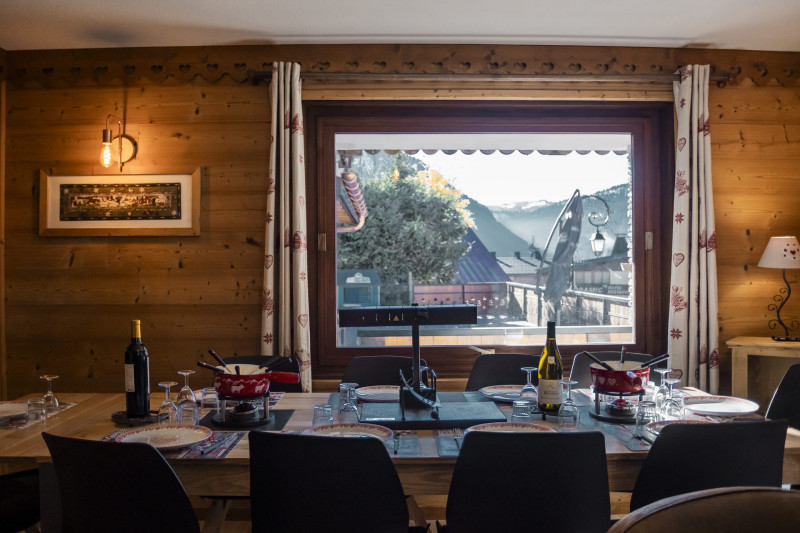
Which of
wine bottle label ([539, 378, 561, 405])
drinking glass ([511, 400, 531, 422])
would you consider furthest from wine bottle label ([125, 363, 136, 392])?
wine bottle label ([539, 378, 561, 405])

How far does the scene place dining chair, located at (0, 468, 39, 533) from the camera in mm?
2008

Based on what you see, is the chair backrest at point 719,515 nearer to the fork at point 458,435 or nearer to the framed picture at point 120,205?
the fork at point 458,435

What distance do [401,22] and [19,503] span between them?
2.72 m

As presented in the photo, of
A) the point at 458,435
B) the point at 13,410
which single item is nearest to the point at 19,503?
the point at 13,410

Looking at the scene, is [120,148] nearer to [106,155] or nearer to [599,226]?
[106,155]

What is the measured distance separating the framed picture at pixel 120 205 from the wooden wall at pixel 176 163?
59 millimetres

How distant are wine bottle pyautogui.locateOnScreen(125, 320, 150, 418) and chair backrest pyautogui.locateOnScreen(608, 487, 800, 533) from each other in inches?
61.8

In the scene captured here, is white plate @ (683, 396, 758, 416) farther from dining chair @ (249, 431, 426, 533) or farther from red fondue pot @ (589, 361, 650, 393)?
dining chair @ (249, 431, 426, 533)

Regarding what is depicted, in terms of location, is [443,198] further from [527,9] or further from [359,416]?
[359,416]

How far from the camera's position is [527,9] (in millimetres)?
3123

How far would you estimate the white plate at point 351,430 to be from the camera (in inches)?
71.5

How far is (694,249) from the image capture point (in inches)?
136

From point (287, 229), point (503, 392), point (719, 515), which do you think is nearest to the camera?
point (719, 515)

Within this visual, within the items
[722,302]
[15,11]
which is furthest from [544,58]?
[15,11]
